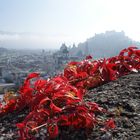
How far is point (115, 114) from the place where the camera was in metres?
3.85

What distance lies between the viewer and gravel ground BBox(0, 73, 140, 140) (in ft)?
11.2

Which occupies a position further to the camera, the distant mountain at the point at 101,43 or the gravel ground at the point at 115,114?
the distant mountain at the point at 101,43

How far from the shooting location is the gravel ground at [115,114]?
3424mm

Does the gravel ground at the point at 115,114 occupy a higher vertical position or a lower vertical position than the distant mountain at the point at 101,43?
higher

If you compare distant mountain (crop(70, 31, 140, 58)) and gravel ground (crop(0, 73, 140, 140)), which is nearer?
gravel ground (crop(0, 73, 140, 140))

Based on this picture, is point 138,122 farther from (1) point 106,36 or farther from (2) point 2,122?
(1) point 106,36

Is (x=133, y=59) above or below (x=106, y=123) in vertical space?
above

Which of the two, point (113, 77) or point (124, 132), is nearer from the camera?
point (124, 132)

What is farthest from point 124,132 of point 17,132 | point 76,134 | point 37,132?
point 17,132

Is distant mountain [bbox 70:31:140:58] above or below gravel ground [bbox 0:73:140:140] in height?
below

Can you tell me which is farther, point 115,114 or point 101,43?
point 101,43

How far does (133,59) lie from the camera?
19.7 feet

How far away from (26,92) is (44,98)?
0.52 m

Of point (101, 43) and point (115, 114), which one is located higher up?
point (115, 114)
